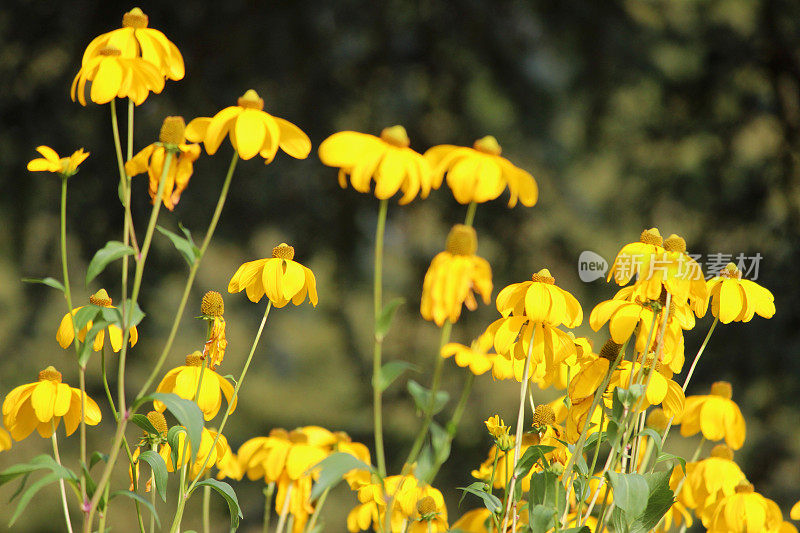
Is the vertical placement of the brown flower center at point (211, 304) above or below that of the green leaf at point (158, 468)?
above

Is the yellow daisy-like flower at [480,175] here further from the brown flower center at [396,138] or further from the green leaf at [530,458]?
the green leaf at [530,458]

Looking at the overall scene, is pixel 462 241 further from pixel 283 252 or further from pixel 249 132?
pixel 283 252

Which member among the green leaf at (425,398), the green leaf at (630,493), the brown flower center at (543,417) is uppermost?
the brown flower center at (543,417)

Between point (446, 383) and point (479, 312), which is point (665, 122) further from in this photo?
point (446, 383)

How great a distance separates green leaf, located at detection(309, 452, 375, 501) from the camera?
17.8 inches

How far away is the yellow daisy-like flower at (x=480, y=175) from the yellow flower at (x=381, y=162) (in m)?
0.01

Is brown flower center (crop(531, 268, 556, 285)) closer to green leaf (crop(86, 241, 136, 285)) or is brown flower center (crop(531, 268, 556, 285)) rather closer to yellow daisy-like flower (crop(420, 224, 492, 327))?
yellow daisy-like flower (crop(420, 224, 492, 327))

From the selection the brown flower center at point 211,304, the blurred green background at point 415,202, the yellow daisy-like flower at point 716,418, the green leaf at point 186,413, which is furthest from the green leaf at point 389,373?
the blurred green background at point 415,202

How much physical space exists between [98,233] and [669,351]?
144 centimetres

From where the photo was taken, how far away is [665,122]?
6.44 feet

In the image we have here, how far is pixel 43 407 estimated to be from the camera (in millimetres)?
638

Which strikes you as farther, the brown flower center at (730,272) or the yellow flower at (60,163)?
the brown flower center at (730,272)

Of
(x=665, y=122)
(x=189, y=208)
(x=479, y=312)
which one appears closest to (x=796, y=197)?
(x=665, y=122)

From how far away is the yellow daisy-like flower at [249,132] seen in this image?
52 cm
